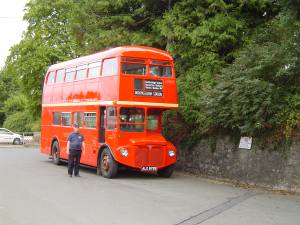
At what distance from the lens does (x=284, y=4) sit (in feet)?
50.9

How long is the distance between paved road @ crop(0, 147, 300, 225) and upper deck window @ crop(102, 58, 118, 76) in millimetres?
3567

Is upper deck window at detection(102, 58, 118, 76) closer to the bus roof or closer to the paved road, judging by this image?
the bus roof

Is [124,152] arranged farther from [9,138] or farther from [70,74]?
[9,138]

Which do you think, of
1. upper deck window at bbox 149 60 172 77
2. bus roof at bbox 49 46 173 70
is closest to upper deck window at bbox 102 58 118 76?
bus roof at bbox 49 46 173 70

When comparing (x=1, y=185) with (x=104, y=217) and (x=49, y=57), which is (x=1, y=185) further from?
(x=49, y=57)

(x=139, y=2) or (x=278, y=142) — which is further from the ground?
(x=139, y=2)

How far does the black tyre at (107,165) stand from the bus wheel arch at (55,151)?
15.7ft

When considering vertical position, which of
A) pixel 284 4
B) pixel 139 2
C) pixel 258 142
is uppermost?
pixel 139 2

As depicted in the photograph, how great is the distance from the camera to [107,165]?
17297mm

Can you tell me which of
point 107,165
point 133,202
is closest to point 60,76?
point 107,165

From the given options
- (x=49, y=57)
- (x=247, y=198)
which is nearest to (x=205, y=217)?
(x=247, y=198)

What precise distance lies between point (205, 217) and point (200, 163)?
8159 millimetres

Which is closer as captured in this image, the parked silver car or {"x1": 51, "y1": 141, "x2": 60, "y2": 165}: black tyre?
{"x1": 51, "y1": 141, "x2": 60, "y2": 165}: black tyre

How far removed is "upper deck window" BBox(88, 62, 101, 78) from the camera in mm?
18516
